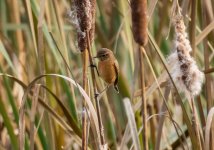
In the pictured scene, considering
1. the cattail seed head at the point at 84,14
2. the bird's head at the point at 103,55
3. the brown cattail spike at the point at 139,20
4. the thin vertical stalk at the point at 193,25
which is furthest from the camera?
the bird's head at the point at 103,55

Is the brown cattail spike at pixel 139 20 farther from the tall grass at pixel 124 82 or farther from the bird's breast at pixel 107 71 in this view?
the bird's breast at pixel 107 71

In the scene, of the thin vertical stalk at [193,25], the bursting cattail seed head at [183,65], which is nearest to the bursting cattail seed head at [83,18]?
the bursting cattail seed head at [183,65]

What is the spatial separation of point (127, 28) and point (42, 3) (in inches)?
24.0

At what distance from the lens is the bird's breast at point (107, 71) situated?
173 centimetres

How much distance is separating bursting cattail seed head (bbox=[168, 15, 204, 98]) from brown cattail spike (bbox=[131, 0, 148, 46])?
0.81 ft

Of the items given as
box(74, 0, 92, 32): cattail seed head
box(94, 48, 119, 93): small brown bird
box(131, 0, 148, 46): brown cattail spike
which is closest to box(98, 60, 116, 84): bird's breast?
box(94, 48, 119, 93): small brown bird

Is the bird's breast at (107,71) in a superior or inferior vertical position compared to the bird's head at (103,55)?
inferior

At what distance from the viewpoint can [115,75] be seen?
1.79 m

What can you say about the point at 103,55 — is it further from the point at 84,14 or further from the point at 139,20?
the point at 139,20

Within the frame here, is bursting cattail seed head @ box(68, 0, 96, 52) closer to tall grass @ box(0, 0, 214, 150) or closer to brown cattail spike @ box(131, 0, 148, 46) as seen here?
tall grass @ box(0, 0, 214, 150)

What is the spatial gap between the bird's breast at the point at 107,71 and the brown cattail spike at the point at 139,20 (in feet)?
2.05

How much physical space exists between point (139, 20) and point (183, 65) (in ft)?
0.96

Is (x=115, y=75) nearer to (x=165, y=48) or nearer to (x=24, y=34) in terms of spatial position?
(x=165, y=48)

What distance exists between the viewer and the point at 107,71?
68.1 inches
